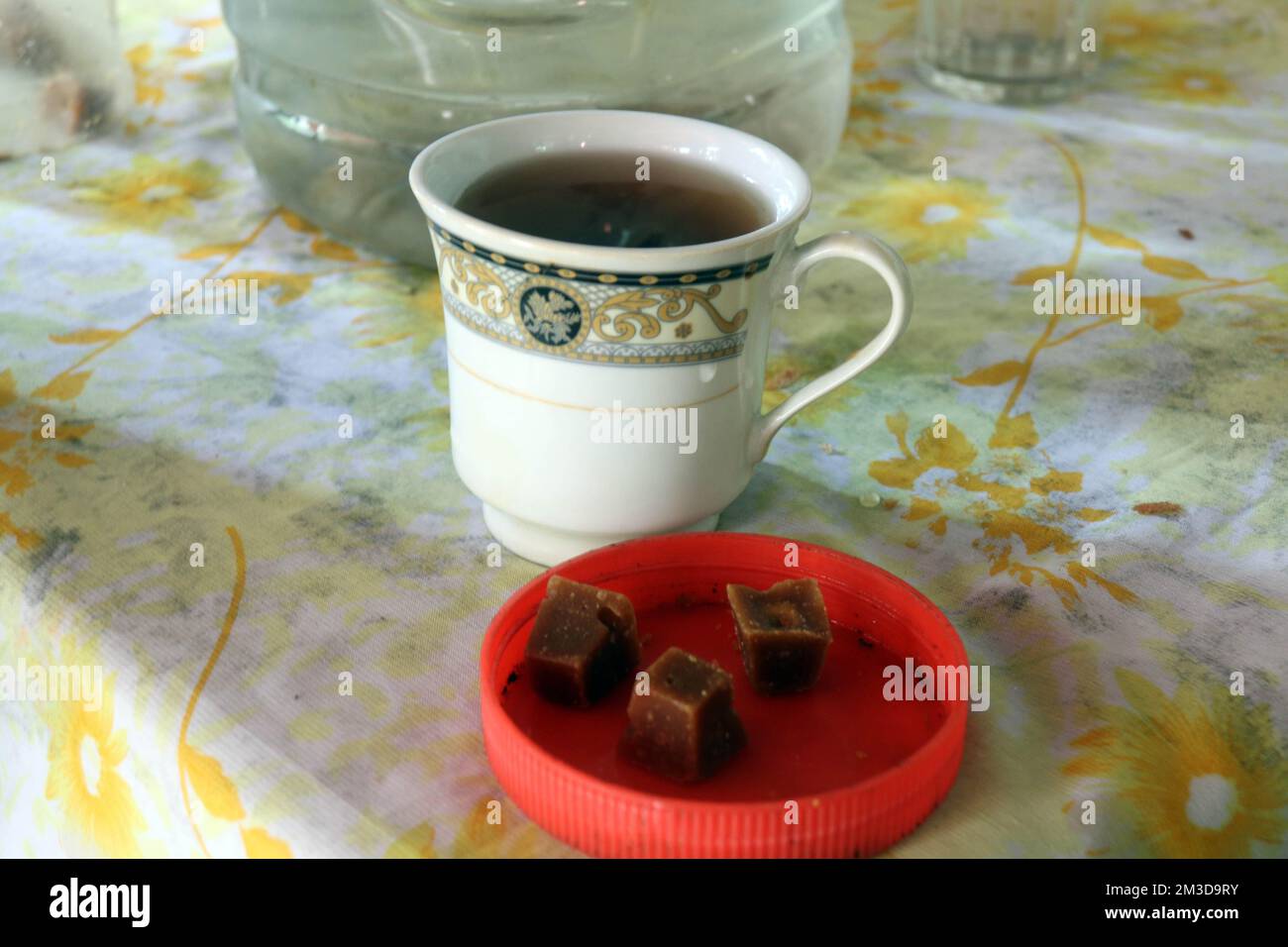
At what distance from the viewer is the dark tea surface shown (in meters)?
0.37

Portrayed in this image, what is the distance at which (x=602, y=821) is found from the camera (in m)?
0.28

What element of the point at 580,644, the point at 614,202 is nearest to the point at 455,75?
the point at 614,202

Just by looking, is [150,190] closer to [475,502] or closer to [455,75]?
[455,75]

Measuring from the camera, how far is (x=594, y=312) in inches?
Answer: 13.1

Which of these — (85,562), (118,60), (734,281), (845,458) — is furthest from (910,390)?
(118,60)

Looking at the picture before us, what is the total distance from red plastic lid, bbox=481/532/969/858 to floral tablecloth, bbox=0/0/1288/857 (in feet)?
0.05

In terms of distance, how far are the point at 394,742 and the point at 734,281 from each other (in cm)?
14

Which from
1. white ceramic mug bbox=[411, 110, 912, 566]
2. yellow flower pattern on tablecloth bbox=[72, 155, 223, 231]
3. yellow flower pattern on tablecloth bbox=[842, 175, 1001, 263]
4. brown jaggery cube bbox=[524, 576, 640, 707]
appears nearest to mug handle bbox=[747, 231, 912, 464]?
white ceramic mug bbox=[411, 110, 912, 566]

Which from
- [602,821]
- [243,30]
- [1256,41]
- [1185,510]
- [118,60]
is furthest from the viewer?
[1256,41]

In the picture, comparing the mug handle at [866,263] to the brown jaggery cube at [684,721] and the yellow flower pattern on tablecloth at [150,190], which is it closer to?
the brown jaggery cube at [684,721]

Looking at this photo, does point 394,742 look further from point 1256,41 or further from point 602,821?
point 1256,41

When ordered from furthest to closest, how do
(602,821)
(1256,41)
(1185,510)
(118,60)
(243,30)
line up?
1. (1256,41)
2. (118,60)
3. (243,30)
4. (1185,510)
5. (602,821)

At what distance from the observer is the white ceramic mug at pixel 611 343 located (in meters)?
0.33

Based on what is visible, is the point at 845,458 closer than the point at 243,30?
Yes
